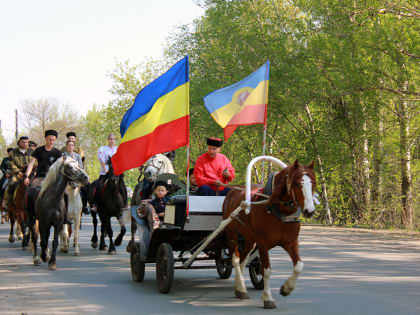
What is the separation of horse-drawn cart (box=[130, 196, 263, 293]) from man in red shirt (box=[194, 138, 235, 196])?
49 cm

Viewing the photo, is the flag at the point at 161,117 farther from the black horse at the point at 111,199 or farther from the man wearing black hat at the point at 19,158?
the man wearing black hat at the point at 19,158

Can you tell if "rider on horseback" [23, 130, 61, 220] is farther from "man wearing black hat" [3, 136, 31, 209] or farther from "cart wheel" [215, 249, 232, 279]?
"cart wheel" [215, 249, 232, 279]

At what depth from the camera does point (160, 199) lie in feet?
36.2

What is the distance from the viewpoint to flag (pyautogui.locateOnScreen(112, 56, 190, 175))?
10.1 m

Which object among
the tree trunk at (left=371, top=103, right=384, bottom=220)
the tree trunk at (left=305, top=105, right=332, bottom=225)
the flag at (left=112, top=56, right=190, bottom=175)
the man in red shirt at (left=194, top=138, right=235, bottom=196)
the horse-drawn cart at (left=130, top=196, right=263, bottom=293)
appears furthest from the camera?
the tree trunk at (left=305, top=105, right=332, bottom=225)

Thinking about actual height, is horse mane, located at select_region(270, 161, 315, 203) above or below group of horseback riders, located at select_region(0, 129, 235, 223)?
below

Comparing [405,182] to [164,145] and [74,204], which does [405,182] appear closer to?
[74,204]

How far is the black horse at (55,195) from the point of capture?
1304 cm

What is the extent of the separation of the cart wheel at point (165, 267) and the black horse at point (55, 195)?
3.76 metres

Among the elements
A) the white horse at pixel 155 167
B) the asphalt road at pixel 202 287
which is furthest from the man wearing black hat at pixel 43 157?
the white horse at pixel 155 167

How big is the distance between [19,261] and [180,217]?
5.62 meters

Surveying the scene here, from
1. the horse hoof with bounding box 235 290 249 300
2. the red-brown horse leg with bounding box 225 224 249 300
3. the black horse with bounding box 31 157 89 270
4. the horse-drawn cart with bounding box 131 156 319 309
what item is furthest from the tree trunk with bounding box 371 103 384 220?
the horse hoof with bounding box 235 290 249 300

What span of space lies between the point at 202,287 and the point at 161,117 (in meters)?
2.77

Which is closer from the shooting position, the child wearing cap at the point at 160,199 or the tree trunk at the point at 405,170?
the child wearing cap at the point at 160,199
